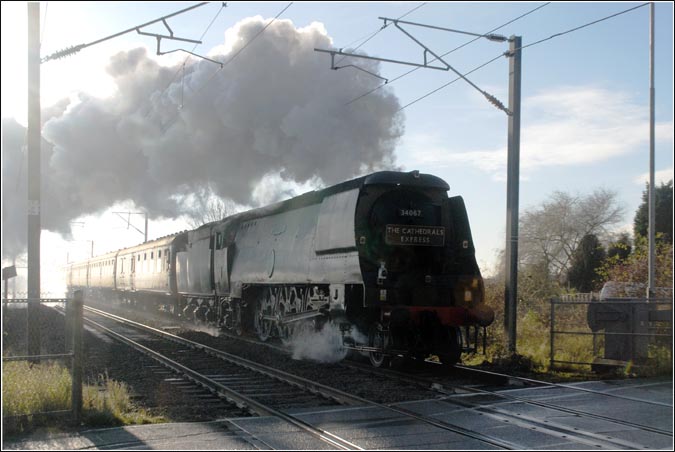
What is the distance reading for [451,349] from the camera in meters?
12.7

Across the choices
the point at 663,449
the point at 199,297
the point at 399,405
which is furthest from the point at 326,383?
the point at 199,297

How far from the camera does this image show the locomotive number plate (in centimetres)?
1269

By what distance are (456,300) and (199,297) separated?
13.6 meters

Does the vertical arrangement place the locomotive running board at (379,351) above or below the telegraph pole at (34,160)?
below

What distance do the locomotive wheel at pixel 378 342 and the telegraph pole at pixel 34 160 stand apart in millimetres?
5877

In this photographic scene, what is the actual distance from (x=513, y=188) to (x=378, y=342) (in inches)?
169

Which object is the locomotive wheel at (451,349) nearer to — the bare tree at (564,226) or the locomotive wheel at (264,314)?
the locomotive wheel at (264,314)

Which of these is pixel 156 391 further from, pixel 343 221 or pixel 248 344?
pixel 248 344

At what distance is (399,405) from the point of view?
29.5 ft

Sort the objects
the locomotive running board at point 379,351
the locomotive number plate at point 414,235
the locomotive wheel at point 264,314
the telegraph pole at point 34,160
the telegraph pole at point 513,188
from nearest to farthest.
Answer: the telegraph pole at point 34,160
the locomotive running board at point 379,351
the locomotive number plate at point 414,235
the telegraph pole at point 513,188
the locomotive wheel at point 264,314

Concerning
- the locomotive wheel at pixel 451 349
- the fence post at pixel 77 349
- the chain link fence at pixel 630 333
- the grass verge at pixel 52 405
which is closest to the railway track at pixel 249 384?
the grass verge at pixel 52 405

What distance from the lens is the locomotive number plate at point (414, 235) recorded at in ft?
41.6

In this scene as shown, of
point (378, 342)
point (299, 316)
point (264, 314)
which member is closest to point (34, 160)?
point (299, 316)

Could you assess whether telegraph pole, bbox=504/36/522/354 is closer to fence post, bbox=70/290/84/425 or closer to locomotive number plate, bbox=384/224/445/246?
locomotive number plate, bbox=384/224/445/246
